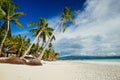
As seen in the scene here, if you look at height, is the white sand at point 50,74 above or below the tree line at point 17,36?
below

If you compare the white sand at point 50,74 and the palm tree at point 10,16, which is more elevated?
the palm tree at point 10,16

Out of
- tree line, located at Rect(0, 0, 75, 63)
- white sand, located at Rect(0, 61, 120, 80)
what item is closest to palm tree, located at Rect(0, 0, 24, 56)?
tree line, located at Rect(0, 0, 75, 63)

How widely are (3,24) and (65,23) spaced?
1055 centimetres

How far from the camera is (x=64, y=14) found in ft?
108

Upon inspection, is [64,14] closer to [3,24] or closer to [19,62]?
[3,24]

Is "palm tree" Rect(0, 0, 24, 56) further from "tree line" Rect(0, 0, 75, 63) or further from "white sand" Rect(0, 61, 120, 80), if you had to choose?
"white sand" Rect(0, 61, 120, 80)

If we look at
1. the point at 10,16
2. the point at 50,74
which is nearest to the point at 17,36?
the point at 10,16

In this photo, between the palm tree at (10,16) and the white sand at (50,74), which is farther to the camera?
the palm tree at (10,16)

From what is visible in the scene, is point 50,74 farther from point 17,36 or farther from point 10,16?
point 17,36

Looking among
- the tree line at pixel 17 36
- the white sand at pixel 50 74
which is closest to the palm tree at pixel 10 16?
the tree line at pixel 17 36

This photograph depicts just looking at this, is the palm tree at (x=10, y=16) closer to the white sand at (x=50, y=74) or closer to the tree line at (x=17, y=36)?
the tree line at (x=17, y=36)

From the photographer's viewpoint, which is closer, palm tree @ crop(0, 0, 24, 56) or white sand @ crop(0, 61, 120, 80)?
white sand @ crop(0, 61, 120, 80)

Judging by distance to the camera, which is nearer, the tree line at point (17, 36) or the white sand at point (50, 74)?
the white sand at point (50, 74)

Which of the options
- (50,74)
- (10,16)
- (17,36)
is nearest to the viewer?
(50,74)
